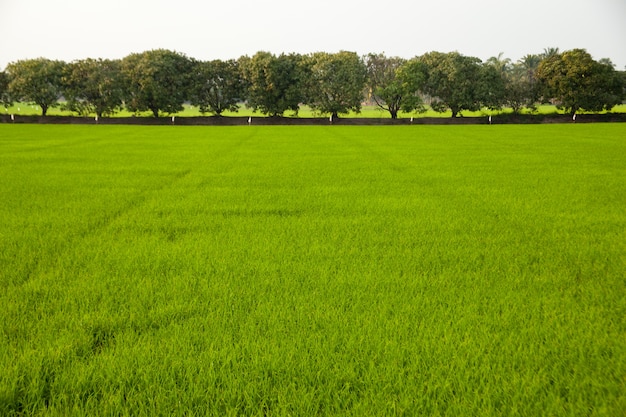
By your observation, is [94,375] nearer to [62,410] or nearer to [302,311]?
[62,410]

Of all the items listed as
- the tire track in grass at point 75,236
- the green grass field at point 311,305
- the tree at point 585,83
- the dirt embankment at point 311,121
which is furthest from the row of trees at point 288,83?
the green grass field at point 311,305

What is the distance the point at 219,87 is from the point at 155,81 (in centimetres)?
756

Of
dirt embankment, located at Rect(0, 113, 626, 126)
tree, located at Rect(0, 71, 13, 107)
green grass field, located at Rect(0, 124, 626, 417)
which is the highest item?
tree, located at Rect(0, 71, 13, 107)

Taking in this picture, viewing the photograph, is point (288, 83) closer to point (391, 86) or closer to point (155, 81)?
point (391, 86)

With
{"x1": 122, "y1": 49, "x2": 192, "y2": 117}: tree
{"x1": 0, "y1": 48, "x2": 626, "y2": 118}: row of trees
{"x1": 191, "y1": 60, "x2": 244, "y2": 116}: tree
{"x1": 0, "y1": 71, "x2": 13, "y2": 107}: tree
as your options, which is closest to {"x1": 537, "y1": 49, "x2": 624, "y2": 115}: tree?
{"x1": 0, "y1": 48, "x2": 626, "y2": 118}: row of trees

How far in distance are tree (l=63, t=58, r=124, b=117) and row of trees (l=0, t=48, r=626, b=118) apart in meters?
0.11

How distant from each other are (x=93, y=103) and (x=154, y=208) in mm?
46910

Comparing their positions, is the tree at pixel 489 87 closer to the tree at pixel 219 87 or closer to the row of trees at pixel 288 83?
the row of trees at pixel 288 83

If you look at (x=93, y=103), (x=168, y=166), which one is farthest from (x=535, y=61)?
(x=168, y=166)

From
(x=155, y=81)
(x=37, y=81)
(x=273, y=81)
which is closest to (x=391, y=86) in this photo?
(x=273, y=81)

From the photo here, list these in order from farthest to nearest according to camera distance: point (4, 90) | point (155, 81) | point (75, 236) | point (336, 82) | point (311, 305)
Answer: point (4, 90) → point (336, 82) → point (155, 81) → point (75, 236) → point (311, 305)

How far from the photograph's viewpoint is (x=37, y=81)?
45094 millimetres

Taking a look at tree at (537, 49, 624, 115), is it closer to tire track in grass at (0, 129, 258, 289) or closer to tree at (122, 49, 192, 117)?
tree at (122, 49, 192, 117)

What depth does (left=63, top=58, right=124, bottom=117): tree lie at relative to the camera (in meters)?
45.2
